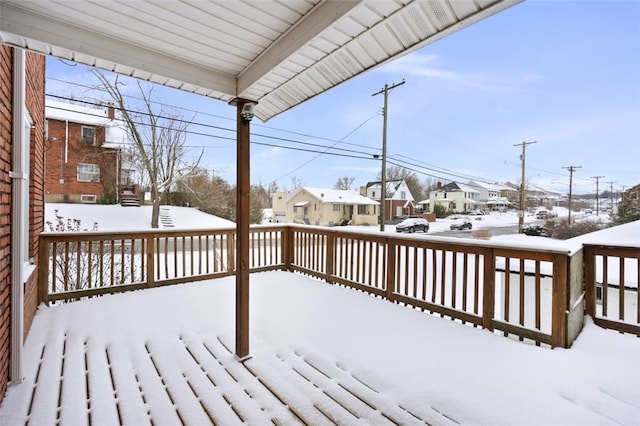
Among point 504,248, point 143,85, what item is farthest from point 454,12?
point 143,85

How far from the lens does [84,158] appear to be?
1861 cm

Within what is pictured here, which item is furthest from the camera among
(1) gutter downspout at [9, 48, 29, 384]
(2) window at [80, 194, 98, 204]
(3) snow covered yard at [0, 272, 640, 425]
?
(2) window at [80, 194, 98, 204]

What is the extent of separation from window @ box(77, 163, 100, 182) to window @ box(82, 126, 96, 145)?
1.46 m

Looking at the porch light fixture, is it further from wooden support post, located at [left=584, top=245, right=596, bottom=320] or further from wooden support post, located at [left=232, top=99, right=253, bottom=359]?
wooden support post, located at [left=584, top=245, right=596, bottom=320]

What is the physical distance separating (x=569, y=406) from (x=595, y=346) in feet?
3.65

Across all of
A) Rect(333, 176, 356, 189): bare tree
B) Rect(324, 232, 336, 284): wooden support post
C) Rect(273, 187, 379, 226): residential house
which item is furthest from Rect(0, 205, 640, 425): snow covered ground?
Rect(333, 176, 356, 189): bare tree

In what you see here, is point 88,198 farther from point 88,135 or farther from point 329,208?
point 329,208

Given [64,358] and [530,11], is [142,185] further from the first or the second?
[530,11]

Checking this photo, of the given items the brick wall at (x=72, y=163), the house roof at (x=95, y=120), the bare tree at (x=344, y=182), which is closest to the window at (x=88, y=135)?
the brick wall at (x=72, y=163)

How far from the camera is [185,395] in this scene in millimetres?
2031

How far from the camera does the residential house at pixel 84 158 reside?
17.8 metres

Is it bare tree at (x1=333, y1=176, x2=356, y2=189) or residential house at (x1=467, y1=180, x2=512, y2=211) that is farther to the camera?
residential house at (x1=467, y1=180, x2=512, y2=211)

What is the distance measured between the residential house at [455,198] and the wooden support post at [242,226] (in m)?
39.5

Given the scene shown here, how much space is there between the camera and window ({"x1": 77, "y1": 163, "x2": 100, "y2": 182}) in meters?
18.7
